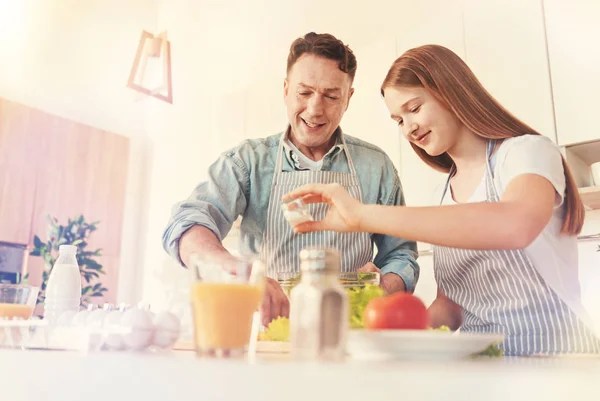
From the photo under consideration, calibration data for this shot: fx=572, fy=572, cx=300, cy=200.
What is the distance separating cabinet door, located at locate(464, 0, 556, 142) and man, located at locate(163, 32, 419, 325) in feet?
2.90

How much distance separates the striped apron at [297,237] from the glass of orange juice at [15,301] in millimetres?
688

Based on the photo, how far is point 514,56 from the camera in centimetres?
241

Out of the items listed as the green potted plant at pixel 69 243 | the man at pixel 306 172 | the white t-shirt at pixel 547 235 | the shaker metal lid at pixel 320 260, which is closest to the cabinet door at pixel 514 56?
the man at pixel 306 172

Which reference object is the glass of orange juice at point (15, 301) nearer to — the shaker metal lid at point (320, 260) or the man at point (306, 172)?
the man at point (306, 172)

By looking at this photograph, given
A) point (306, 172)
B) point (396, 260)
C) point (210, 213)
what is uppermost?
point (306, 172)

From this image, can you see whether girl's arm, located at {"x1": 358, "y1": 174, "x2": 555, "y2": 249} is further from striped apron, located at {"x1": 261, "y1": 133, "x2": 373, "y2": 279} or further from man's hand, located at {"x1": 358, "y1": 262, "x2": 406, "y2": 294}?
striped apron, located at {"x1": 261, "y1": 133, "x2": 373, "y2": 279}

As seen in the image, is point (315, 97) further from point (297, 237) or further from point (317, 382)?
point (317, 382)

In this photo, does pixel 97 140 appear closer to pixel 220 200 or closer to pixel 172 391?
pixel 220 200

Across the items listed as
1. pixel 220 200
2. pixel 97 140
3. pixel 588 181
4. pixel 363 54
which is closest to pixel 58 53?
pixel 97 140

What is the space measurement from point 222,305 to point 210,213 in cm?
94

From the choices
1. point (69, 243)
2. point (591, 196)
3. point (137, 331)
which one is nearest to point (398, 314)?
point (137, 331)

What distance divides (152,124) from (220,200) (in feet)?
9.85

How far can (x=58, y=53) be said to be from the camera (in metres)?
3.88

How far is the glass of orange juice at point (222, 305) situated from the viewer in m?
0.60
